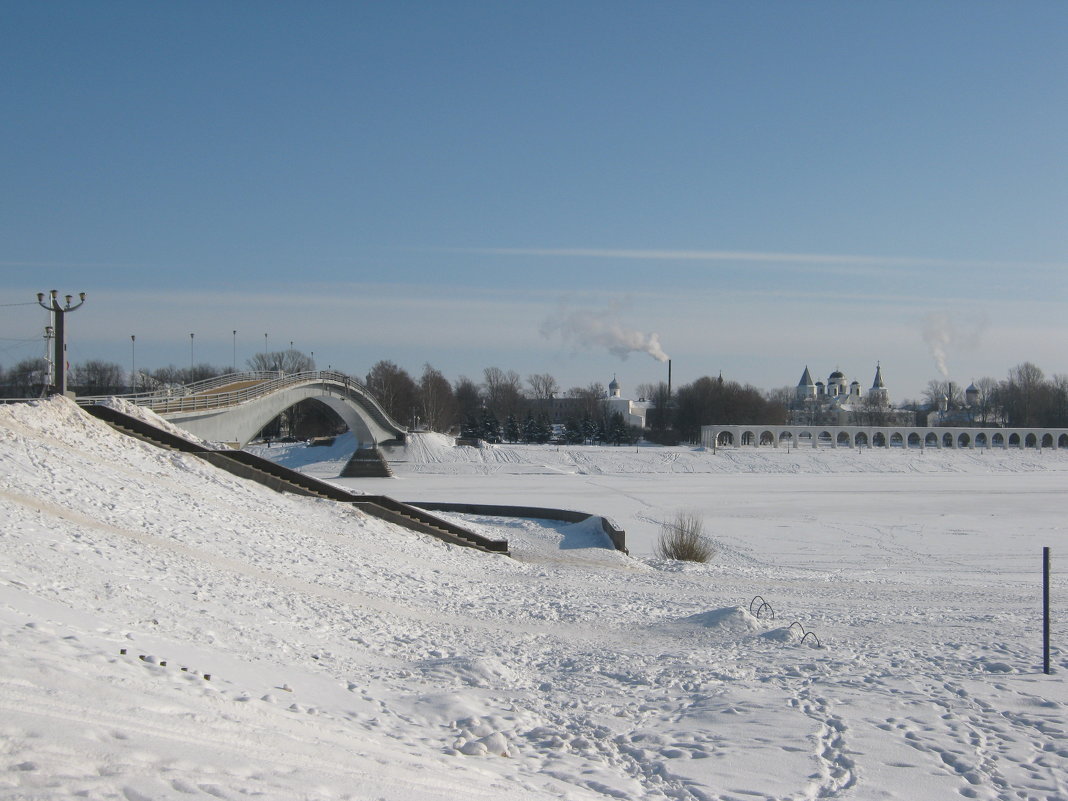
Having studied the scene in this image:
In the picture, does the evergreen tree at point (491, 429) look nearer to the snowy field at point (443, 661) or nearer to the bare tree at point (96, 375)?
the bare tree at point (96, 375)

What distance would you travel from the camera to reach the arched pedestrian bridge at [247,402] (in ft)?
96.8

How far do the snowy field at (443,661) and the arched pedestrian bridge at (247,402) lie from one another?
9.77 metres

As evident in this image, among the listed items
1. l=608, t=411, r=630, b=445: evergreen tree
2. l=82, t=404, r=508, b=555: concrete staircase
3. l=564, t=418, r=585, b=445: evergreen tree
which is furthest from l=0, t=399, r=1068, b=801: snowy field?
l=564, t=418, r=585, b=445: evergreen tree

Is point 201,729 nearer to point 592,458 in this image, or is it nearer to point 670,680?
point 670,680

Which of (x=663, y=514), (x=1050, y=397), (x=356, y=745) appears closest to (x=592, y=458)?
(x=663, y=514)

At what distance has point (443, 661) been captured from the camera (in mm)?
10828

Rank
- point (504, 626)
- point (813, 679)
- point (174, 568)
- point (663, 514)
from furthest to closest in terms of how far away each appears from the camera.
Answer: point (663, 514)
point (504, 626)
point (174, 568)
point (813, 679)

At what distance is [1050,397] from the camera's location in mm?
131125

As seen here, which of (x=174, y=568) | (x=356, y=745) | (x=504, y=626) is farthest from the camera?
(x=504, y=626)

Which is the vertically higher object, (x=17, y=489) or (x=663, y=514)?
(x=17, y=489)

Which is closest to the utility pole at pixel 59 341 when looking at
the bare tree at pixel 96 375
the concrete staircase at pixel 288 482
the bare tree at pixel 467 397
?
the concrete staircase at pixel 288 482

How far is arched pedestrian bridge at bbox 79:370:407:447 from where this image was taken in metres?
29.5

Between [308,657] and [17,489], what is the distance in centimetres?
644

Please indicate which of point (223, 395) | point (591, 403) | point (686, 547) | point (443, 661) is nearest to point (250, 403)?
point (223, 395)
